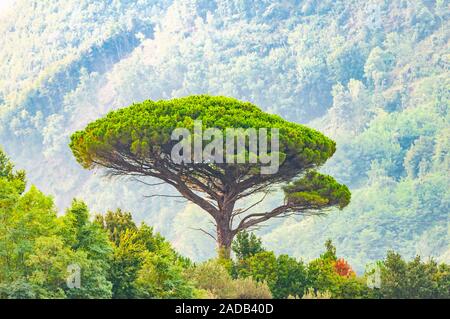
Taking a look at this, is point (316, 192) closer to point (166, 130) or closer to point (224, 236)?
point (224, 236)

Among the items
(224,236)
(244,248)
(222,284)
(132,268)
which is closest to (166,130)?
(224,236)

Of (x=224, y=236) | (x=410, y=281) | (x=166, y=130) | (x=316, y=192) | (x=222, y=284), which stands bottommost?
(x=222, y=284)

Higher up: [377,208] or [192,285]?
[377,208]

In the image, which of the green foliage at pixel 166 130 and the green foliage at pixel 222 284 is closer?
the green foliage at pixel 222 284

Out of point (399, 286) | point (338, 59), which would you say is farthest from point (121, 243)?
point (338, 59)

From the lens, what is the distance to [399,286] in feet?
100

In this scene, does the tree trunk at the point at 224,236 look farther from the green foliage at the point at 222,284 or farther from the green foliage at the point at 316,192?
the green foliage at the point at 222,284

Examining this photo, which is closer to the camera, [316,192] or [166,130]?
[166,130]

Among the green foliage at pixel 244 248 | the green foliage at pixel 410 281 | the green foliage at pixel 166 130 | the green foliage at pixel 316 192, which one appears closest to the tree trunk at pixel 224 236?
the green foliage at pixel 316 192

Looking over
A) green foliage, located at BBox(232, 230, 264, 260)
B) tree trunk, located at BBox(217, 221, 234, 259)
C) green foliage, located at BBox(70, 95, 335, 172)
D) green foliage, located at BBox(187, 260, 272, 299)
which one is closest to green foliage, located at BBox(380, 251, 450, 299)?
green foliage, located at BBox(187, 260, 272, 299)

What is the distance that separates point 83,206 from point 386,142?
13959 cm

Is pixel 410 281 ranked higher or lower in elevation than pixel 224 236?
lower
